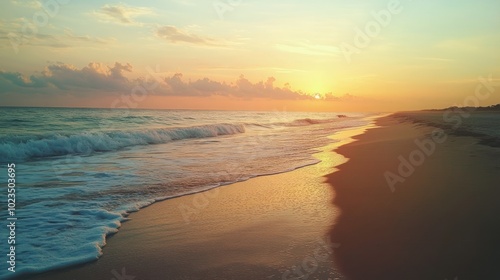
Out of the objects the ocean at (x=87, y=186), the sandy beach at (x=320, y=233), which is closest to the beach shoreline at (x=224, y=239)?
the sandy beach at (x=320, y=233)

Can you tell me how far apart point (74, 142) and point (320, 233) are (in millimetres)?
18915

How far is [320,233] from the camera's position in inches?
226

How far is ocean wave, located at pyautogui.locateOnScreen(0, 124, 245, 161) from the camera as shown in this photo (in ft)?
55.1

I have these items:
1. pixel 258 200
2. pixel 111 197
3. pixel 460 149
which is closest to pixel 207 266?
pixel 258 200

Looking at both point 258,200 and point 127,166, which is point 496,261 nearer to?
A: point 258,200

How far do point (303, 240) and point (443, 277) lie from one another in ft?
6.73

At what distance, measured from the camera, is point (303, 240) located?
5.46 metres

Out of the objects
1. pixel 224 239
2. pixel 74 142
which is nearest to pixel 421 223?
pixel 224 239

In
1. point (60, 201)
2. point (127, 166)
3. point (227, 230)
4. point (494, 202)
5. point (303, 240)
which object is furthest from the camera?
point (127, 166)

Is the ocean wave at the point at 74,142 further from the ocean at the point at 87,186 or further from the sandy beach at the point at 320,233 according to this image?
the sandy beach at the point at 320,233
